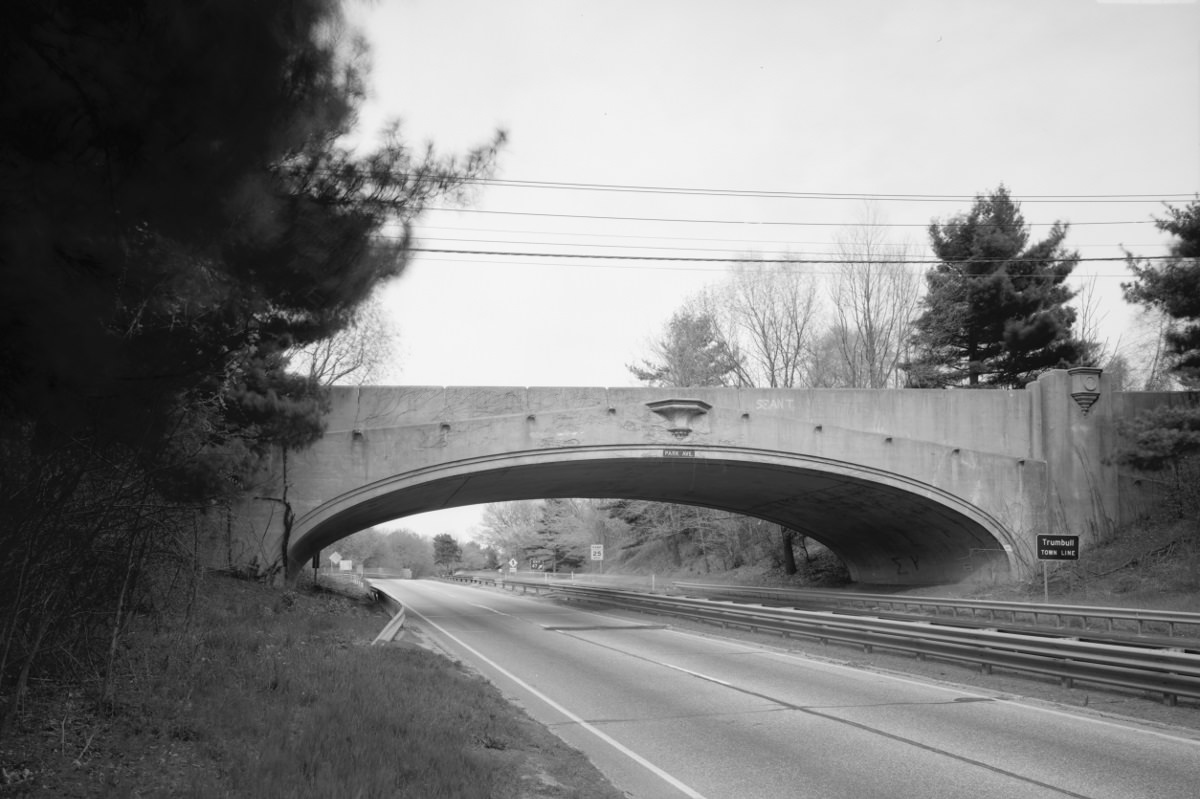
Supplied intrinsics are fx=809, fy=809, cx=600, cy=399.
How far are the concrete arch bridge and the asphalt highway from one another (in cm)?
1125

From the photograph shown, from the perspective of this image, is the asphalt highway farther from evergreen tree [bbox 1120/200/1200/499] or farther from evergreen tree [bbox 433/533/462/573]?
evergreen tree [bbox 433/533/462/573]

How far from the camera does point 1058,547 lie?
67.6ft

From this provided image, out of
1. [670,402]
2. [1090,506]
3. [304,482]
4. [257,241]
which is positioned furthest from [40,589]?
[1090,506]

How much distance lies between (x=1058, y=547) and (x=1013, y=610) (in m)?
2.11

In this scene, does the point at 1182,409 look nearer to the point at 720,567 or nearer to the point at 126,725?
the point at 126,725

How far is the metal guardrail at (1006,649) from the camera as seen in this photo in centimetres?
966

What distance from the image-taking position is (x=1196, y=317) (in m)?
22.9

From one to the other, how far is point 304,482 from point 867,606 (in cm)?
1818

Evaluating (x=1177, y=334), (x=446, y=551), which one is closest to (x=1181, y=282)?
(x=1177, y=334)

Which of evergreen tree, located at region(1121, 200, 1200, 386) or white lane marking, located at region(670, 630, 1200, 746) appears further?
evergreen tree, located at region(1121, 200, 1200, 386)

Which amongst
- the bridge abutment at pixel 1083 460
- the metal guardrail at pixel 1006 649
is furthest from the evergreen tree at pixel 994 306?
the metal guardrail at pixel 1006 649

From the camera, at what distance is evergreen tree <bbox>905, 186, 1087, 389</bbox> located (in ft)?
113

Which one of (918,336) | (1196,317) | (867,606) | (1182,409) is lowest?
(867,606)

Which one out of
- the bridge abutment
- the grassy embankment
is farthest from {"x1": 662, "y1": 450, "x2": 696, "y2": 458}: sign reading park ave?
the grassy embankment
